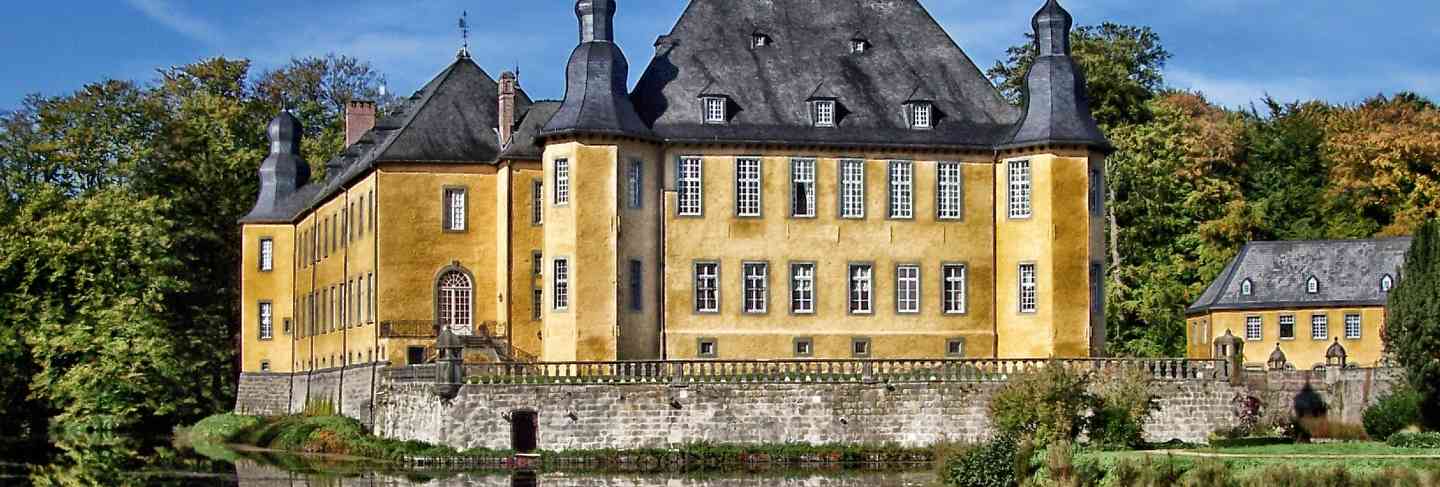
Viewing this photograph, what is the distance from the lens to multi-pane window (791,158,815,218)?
5362cm

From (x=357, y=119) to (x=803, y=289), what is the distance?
70.0 feet

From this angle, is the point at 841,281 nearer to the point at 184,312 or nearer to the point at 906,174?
the point at 906,174

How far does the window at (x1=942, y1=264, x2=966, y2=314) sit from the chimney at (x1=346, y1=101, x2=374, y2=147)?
2265 cm

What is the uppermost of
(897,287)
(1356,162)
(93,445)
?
(1356,162)

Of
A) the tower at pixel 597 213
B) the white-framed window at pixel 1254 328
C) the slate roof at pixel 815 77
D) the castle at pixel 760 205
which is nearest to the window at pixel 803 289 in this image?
the castle at pixel 760 205

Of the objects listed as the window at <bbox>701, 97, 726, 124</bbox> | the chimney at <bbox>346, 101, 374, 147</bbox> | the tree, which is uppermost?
the chimney at <bbox>346, 101, 374, 147</bbox>

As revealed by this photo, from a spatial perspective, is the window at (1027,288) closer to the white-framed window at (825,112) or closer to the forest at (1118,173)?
the white-framed window at (825,112)

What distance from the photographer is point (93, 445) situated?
57.2 meters

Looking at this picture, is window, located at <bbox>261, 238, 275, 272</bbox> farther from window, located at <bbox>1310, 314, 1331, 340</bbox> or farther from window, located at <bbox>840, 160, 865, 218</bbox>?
window, located at <bbox>1310, 314, 1331, 340</bbox>

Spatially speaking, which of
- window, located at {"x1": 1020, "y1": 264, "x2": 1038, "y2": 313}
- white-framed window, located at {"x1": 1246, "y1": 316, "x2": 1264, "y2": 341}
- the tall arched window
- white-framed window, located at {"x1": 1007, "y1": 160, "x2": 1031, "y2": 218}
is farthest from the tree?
the tall arched window

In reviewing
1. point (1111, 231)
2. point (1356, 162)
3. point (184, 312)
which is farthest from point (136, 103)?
point (1356, 162)

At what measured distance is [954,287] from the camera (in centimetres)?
5450

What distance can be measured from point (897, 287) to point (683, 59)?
7213mm

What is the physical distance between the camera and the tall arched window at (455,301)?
5675 cm
